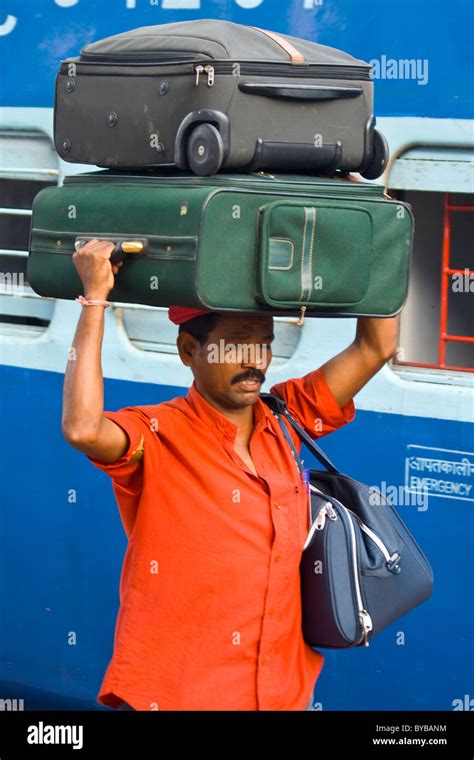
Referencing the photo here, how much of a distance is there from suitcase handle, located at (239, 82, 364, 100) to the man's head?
1.58 ft

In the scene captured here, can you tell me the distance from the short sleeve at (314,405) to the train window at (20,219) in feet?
6.59

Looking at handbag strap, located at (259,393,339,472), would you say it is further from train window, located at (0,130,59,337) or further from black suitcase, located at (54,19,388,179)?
train window, located at (0,130,59,337)

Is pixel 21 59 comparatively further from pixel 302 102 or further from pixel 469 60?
pixel 302 102

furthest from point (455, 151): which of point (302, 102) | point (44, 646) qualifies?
point (44, 646)

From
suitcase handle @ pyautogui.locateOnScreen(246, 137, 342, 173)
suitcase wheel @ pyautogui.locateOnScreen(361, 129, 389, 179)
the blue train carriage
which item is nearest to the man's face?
suitcase handle @ pyautogui.locateOnScreen(246, 137, 342, 173)

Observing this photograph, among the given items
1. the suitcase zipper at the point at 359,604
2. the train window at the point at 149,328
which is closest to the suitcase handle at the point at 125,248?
the suitcase zipper at the point at 359,604

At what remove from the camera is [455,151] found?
13.4 ft

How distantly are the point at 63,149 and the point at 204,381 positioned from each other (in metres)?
0.65

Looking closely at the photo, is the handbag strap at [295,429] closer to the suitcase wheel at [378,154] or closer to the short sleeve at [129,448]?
the short sleeve at [129,448]

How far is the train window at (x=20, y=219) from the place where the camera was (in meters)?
5.22

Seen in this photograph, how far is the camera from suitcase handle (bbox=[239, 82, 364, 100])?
302 centimetres

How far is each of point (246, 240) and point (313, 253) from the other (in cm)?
15

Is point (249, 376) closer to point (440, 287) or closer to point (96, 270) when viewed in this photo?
point (96, 270)

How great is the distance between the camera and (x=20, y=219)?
5.36 meters
